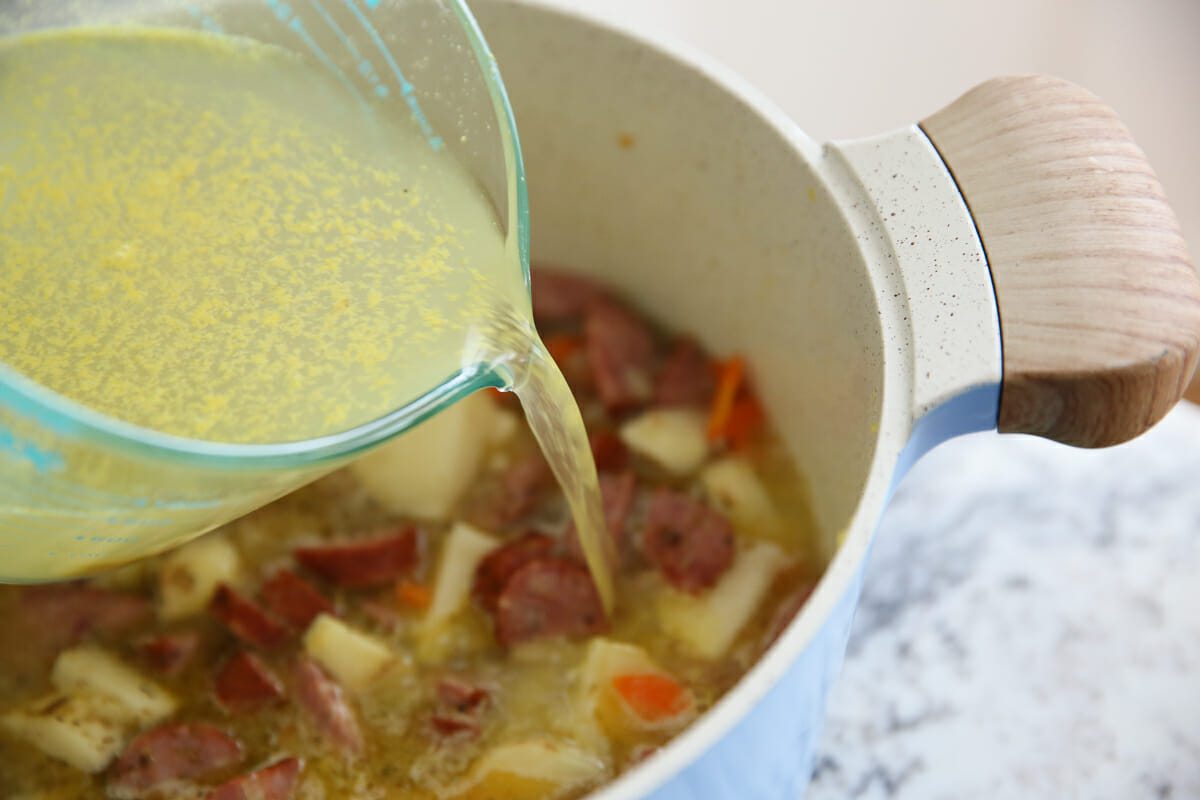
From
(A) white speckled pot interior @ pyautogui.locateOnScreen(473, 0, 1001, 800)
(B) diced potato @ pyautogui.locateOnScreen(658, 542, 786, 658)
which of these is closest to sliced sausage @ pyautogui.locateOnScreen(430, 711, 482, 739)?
(B) diced potato @ pyautogui.locateOnScreen(658, 542, 786, 658)

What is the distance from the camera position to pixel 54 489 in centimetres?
71

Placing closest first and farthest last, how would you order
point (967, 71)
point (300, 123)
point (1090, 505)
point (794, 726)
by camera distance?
point (794, 726)
point (300, 123)
point (1090, 505)
point (967, 71)

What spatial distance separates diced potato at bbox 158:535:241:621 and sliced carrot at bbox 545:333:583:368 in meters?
0.46

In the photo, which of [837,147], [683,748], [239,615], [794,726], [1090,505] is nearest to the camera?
[683,748]

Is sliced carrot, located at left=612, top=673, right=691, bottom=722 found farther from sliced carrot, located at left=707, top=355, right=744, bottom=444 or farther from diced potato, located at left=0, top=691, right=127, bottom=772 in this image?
diced potato, located at left=0, top=691, right=127, bottom=772

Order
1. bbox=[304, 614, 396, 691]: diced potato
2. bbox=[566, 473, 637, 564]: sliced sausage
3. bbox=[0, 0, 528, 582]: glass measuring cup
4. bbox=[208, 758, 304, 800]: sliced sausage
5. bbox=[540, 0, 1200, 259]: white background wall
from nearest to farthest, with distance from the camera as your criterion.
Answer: bbox=[0, 0, 528, 582]: glass measuring cup → bbox=[208, 758, 304, 800]: sliced sausage → bbox=[304, 614, 396, 691]: diced potato → bbox=[566, 473, 637, 564]: sliced sausage → bbox=[540, 0, 1200, 259]: white background wall

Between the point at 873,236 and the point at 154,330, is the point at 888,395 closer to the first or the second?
the point at 873,236

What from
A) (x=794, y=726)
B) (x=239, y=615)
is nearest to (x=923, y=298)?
(x=794, y=726)

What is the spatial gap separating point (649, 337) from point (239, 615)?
1.96ft

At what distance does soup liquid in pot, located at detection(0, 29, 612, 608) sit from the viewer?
2.84 feet

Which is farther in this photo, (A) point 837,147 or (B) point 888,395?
(A) point 837,147

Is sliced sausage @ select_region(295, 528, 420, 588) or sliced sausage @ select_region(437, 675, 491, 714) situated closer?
sliced sausage @ select_region(437, 675, 491, 714)

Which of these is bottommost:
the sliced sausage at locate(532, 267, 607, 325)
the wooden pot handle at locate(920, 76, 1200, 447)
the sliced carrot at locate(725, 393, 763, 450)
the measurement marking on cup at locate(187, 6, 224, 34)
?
the sliced carrot at locate(725, 393, 763, 450)

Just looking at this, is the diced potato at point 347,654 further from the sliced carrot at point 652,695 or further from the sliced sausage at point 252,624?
the sliced carrot at point 652,695
